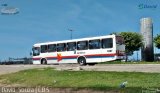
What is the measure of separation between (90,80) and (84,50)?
2061cm

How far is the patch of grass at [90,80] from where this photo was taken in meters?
16.4

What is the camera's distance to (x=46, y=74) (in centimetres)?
2350

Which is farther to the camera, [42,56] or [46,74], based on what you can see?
[42,56]

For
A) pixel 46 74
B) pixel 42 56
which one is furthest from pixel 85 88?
pixel 42 56

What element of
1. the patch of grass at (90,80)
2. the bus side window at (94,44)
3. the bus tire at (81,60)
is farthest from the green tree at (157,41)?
the patch of grass at (90,80)

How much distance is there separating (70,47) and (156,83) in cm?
2567

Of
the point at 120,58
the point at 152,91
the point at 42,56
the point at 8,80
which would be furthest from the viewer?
the point at 42,56

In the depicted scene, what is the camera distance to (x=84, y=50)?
39.9 meters

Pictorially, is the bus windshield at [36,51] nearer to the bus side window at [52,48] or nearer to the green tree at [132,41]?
the bus side window at [52,48]

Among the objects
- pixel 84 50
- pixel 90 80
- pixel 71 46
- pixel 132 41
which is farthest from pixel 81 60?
pixel 132 41

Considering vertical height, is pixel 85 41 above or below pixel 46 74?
above

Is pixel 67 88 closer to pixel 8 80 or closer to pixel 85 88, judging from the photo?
pixel 85 88

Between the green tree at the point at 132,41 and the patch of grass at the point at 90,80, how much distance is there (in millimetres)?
60403

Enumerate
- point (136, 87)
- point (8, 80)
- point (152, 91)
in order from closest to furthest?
point (152, 91), point (136, 87), point (8, 80)
